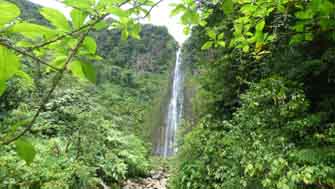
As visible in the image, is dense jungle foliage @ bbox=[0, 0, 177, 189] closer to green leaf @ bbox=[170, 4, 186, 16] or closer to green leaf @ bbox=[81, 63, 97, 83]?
green leaf @ bbox=[81, 63, 97, 83]

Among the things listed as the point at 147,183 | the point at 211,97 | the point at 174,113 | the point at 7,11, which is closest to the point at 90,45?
the point at 7,11

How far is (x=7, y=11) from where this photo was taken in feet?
1.33

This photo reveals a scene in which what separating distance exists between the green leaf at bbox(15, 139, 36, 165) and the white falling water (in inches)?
538

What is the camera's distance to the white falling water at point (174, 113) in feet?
49.2

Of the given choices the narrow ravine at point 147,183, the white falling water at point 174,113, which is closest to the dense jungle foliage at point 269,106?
the narrow ravine at point 147,183

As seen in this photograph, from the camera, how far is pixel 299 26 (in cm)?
133

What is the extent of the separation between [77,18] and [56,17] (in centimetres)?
4

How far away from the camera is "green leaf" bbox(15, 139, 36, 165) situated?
0.47 m

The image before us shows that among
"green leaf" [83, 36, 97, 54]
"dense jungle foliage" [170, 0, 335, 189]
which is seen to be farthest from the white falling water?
"green leaf" [83, 36, 97, 54]

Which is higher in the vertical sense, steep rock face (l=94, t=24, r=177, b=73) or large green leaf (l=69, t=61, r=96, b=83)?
steep rock face (l=94, t=24, r=177, b=73)

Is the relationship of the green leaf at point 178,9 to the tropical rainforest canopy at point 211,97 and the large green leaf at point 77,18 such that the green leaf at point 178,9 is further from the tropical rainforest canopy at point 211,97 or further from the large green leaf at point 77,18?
the large green leaf at point 77,18

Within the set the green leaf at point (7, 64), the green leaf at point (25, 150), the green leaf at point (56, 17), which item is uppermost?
the green leaf at point (56, 17)

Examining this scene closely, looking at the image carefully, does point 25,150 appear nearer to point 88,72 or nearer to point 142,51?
point 88,72

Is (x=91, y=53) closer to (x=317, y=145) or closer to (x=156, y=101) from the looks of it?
(x=317, y=145)
